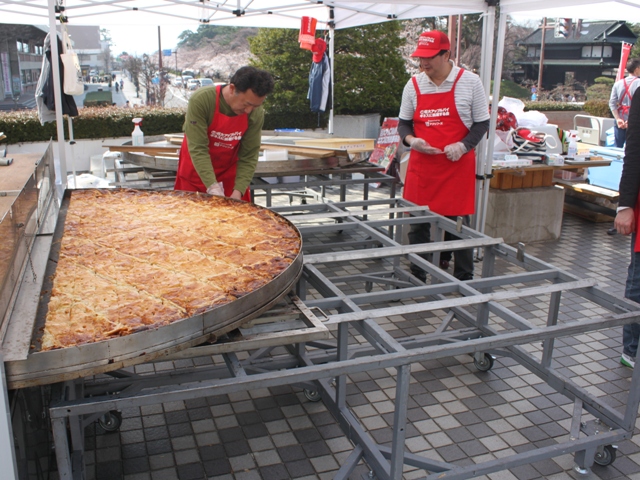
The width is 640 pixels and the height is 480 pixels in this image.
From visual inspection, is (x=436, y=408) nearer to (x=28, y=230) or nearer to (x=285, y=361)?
(x=285, y=361)

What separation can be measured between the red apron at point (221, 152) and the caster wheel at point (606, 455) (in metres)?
2.84

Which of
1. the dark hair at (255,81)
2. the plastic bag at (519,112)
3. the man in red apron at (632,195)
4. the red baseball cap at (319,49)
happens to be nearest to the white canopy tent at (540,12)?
the plastic bag at (519,112)

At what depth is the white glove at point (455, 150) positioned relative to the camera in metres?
4.44

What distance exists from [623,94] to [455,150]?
23.8 ft

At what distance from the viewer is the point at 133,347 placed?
1.72 m

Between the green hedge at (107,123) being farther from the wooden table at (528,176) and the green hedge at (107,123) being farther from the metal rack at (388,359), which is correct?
the metal rack at (388,359)

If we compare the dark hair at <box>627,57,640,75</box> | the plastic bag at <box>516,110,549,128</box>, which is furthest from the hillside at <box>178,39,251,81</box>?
the plastic bag at <box>516,110,549,128</box>

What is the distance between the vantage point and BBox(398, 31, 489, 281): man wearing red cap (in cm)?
446

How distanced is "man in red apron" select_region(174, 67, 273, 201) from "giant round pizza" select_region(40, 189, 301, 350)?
0.32m

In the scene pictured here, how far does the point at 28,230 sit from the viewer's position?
7.80ft

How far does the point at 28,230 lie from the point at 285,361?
149 centimetres

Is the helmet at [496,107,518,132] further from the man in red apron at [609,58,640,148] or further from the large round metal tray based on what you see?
the large round metal tray

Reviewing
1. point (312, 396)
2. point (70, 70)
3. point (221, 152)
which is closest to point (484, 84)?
point (221, 152)

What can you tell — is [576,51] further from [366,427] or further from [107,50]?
[366,427]
